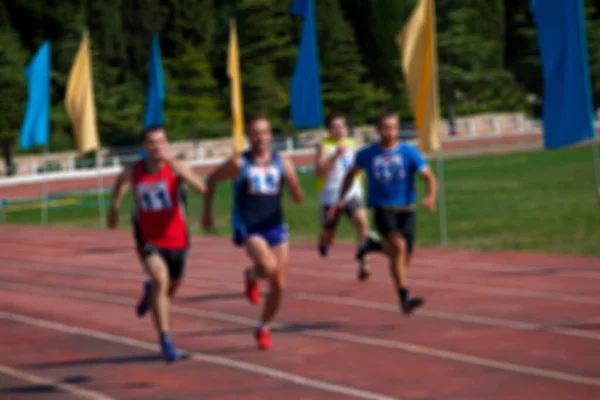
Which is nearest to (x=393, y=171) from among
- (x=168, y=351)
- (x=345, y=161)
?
(x=168, y=351)

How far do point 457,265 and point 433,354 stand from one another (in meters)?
5.83

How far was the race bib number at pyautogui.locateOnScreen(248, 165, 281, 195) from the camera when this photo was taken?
32.6 ft

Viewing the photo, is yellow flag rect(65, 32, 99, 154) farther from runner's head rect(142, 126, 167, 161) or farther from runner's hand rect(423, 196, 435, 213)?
runner's head rect(142, 126, 167, 161)

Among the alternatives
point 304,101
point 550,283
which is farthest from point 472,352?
point 304,101

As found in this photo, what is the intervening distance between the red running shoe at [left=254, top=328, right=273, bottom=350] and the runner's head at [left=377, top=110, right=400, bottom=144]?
2.24 metres

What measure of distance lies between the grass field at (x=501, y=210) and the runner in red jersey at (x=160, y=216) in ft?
24.6

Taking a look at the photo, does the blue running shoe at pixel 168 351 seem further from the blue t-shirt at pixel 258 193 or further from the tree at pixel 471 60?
the tree at pixel 471 60

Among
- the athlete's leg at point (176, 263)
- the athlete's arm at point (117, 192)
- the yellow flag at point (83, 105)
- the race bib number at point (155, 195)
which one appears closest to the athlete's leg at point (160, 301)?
the athlete's leg at point (176, 263)

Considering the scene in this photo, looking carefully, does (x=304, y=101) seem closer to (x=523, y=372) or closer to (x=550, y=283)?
(x=550, y=283)

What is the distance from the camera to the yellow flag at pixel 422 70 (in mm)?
17516

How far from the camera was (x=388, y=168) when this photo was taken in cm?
1137

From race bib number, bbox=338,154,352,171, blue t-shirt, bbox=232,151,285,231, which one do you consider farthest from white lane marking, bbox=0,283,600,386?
race bib number, bbox=338,154,352,171

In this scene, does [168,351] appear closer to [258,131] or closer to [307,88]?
[258,131]

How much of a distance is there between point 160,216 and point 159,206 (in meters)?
0.09
